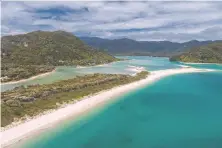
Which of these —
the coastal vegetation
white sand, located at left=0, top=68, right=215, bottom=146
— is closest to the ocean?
white sand, located at left=0, top=68, right=215, bottom=146

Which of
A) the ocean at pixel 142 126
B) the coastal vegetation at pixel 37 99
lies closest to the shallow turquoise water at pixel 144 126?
the ocean at pixel 142 126

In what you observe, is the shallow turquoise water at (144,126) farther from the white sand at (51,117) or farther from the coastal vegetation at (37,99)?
the coastal vegetation at (37,99)

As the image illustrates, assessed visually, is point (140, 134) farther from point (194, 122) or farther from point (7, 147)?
point (7, 147)

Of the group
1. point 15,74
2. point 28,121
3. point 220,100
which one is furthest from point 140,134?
point 15,74

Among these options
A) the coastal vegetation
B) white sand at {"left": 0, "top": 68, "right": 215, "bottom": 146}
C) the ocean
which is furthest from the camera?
the coastal vegetation

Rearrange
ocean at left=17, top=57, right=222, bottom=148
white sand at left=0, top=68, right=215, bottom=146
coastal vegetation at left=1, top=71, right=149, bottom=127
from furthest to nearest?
coastal vegetation at left=1, top=71, right=149, bottom=127, ocean at left=17, top=57, right=222, bottom=148, white sand at left=0, top=68, right=215, bottom=146

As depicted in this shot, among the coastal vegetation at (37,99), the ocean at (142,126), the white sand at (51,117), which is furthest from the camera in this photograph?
the coastal vegetation at (37,99)

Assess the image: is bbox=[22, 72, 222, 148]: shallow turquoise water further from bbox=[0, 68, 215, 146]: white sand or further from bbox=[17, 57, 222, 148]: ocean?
bbox=[0, 68, 215, 146]: white sand

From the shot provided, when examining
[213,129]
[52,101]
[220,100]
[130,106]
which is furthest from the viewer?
[220,100]

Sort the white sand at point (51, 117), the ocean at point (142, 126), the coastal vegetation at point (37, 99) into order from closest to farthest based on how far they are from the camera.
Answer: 1. the white sand at point (51, 117)
2. the ocean at point (142, 126)
3. the coastal vegetation at point (37, 99)
